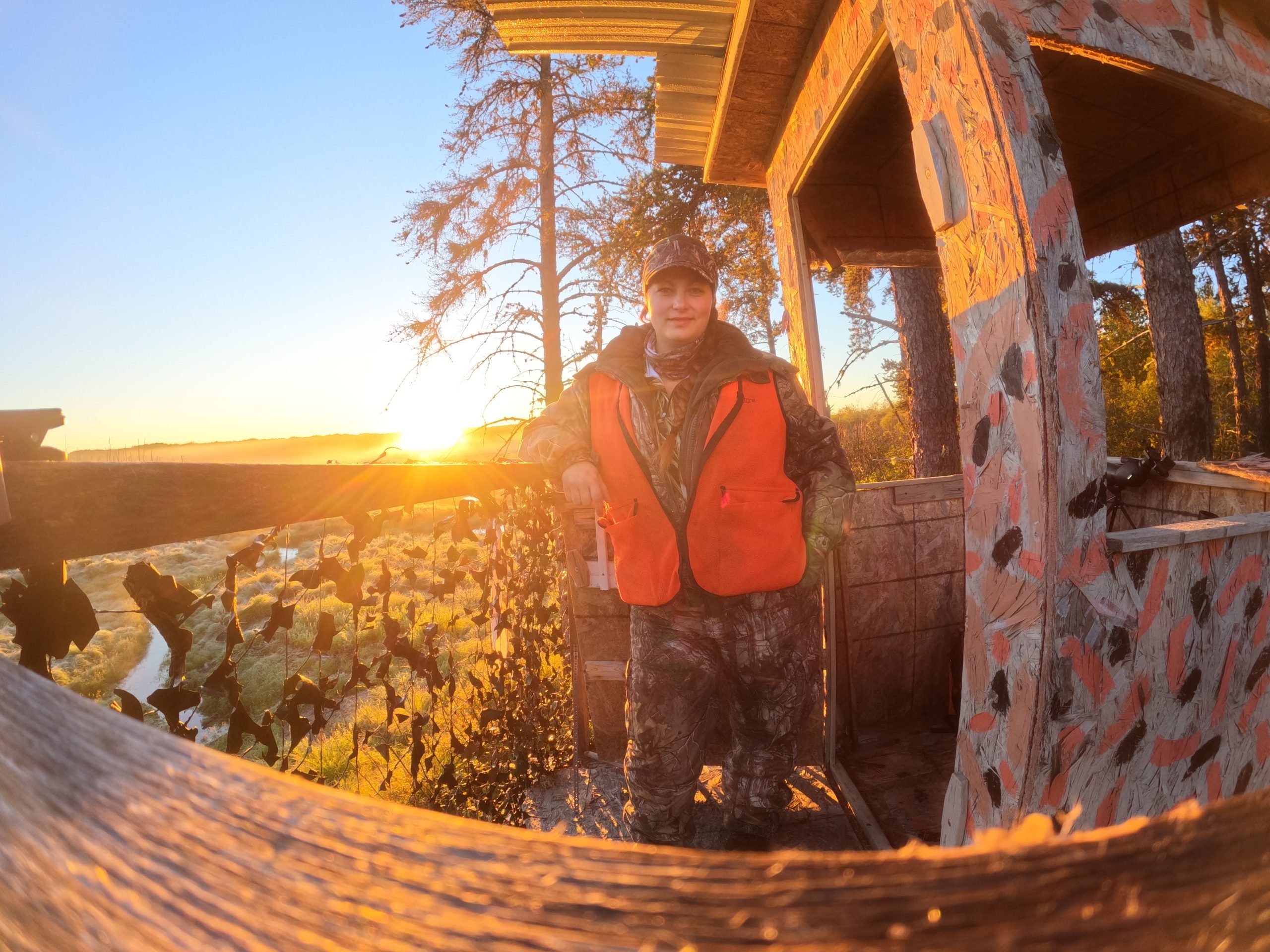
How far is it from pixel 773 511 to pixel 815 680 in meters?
0.89

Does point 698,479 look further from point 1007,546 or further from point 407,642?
point 407,642

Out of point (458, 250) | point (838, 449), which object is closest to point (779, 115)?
point (838, 449)

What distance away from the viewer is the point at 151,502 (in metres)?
1.13

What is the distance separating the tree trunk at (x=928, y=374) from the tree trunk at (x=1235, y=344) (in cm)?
1151

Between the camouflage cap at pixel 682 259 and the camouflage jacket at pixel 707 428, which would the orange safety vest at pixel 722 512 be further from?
the camouflage cap at pixel 682 259

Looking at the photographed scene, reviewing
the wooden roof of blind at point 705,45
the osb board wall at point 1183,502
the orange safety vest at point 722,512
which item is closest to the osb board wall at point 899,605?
the osb board wall at point 1183,502

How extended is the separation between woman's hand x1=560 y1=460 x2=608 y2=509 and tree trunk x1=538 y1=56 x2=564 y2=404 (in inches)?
429

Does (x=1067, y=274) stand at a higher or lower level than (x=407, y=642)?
A: higher

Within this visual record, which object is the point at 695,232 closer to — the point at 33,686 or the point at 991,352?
the point at 991,352

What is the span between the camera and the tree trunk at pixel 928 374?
7324 millimetres

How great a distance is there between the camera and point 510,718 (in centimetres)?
393


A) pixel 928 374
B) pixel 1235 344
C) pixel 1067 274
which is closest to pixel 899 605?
pixel 1067 274

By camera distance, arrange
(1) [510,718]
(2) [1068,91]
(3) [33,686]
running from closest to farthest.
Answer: (3) [33,686] < (2) [1068,91] < (1) [510,718]

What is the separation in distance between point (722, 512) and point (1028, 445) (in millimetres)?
1102
